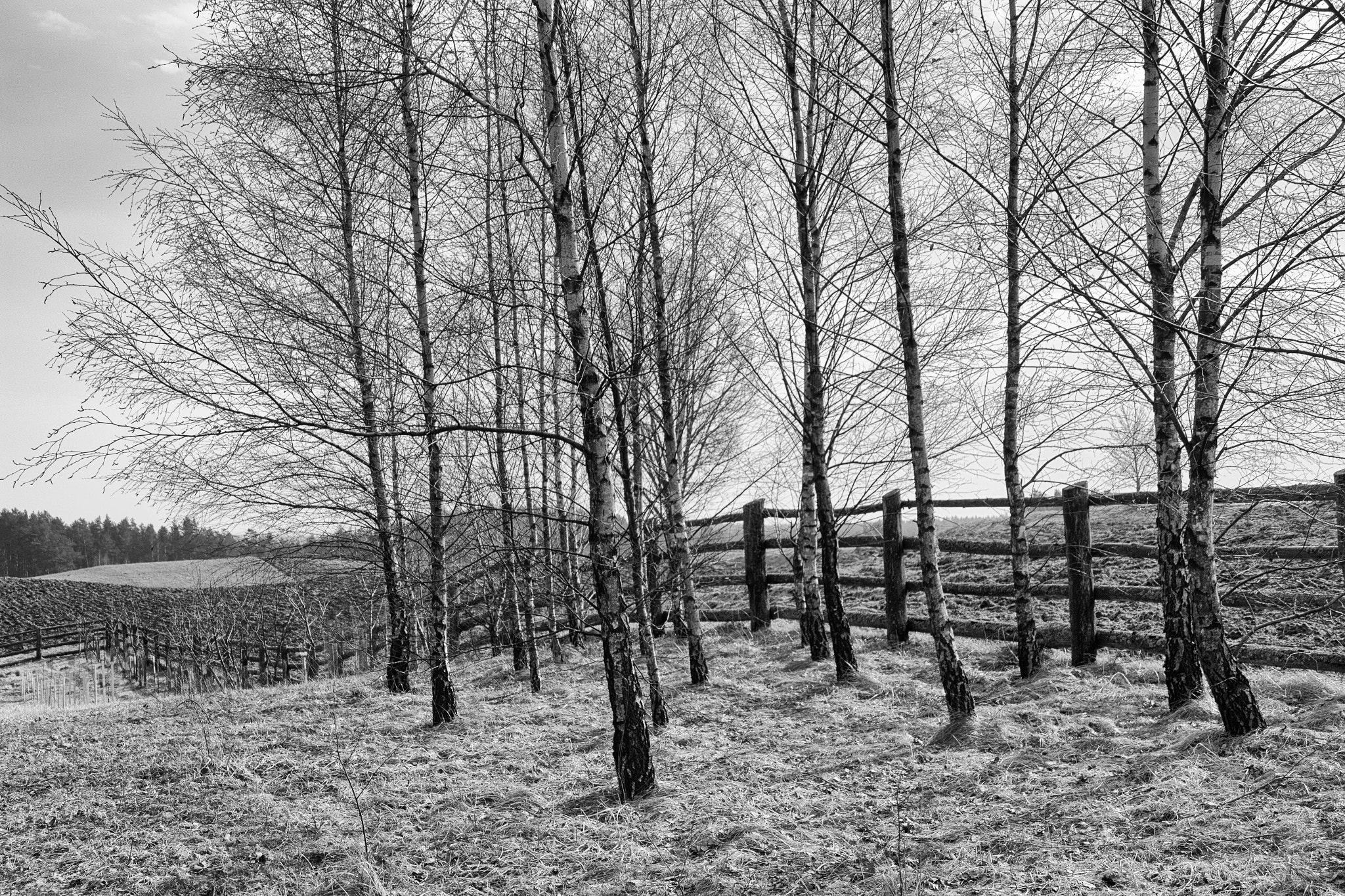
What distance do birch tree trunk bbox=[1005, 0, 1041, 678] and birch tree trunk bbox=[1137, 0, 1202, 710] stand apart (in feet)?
3.71

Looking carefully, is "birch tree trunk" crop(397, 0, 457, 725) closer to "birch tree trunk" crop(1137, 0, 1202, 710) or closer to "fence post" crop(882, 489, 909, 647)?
"fence post" crop(882, 489, 909, 647)

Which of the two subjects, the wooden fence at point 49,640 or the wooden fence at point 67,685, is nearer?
the wooden fence at point 67,685

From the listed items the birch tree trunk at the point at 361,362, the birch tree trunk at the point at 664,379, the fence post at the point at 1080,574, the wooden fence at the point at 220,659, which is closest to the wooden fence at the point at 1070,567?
the fence post at the point at 1080,574

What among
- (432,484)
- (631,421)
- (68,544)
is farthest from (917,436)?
(68,544)

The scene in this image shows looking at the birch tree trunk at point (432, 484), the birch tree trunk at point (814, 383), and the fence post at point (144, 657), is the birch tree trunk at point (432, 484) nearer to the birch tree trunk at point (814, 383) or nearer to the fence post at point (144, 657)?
the birch tree trunk at point (814, 383)

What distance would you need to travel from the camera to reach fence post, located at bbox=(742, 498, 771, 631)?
35.0 ft

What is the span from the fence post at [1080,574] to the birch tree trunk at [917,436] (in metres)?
1.90

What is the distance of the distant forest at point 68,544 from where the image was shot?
6725cm

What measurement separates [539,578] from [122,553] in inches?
3387

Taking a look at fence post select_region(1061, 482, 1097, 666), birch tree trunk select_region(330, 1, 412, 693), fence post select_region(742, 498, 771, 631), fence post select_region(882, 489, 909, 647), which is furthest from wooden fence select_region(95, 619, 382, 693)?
fence post select_region(1061, 482, 1097, 666)

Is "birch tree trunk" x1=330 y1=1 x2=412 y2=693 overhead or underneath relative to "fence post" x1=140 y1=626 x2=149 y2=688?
overhead

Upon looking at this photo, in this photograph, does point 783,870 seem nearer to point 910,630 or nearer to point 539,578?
point 539,578

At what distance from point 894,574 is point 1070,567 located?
205 centimetres

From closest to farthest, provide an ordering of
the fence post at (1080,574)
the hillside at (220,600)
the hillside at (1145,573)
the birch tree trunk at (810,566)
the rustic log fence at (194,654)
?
1. the hillside at (1145,573)
2. the fence post at (1080,574)
3. the birch tree trunk at (810,566)
4. the hillside at (220,600)
5. the rustic log fence at (194,654)
